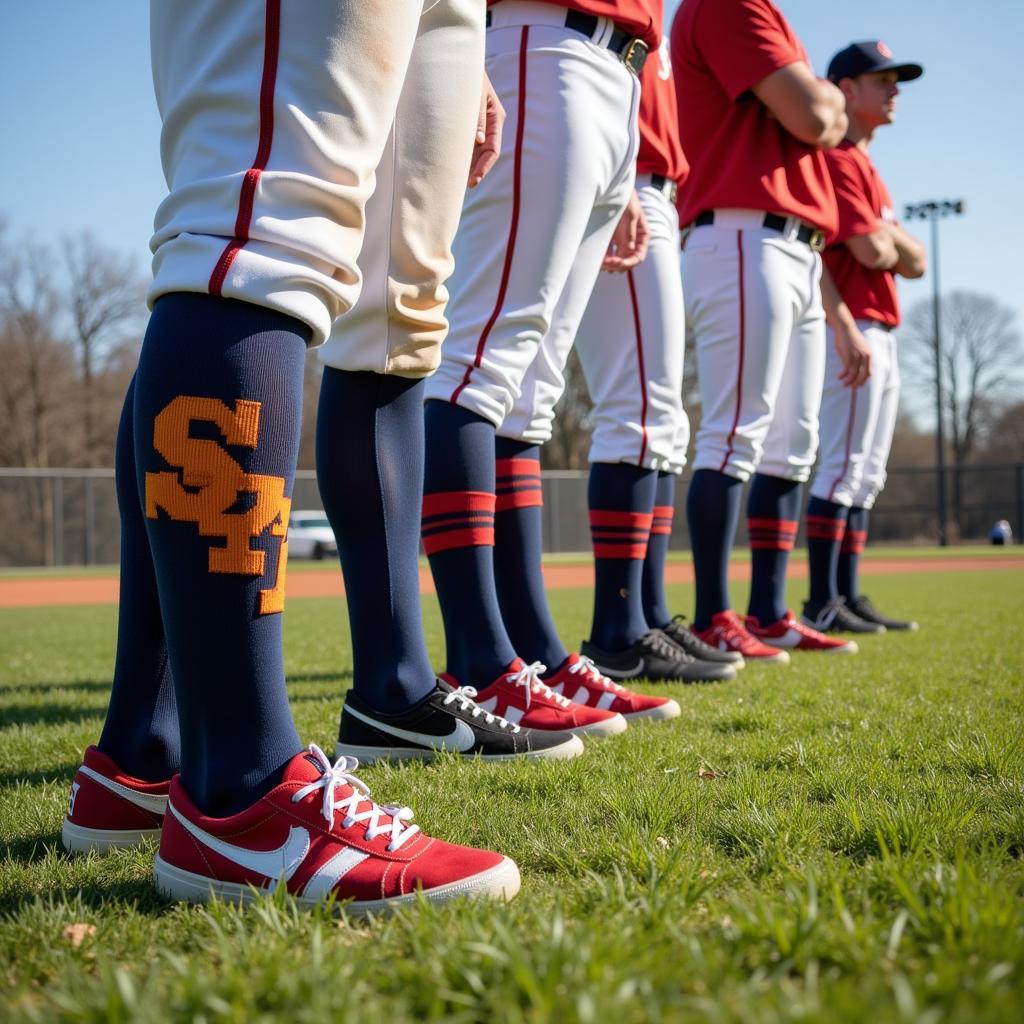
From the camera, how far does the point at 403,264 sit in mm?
1744

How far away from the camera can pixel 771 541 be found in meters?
4.70

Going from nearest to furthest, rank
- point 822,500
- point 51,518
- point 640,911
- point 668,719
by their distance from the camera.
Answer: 1. point 640,911
2. point 668,719
3. point 822,500
4. point 51,518

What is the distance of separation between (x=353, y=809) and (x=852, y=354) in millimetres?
4388

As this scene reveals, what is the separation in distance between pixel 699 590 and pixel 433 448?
2.08 metres

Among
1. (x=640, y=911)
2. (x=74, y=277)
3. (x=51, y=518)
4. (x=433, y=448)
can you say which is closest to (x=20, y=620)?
(x=433, y=448)

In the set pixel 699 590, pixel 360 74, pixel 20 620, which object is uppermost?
pixel 360 74

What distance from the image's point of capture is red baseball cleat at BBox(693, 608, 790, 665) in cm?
404

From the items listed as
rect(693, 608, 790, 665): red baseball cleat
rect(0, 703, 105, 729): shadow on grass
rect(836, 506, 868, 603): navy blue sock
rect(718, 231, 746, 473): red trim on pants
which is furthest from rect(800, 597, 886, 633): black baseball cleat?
rect(0, 703, 105, 729): shadow on grass

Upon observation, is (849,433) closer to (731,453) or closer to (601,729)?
(731,453)

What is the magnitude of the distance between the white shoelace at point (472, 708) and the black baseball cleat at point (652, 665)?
3.94ft

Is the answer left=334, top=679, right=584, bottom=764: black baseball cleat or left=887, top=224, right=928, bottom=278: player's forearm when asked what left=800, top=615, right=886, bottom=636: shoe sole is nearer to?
left=887, top=224, right=928, bottom=278: player's forearm

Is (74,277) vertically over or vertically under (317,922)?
over

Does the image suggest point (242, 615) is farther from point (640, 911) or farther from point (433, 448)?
point (433, 448)

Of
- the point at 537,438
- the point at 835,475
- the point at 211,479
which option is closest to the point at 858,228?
the point at 835,475
